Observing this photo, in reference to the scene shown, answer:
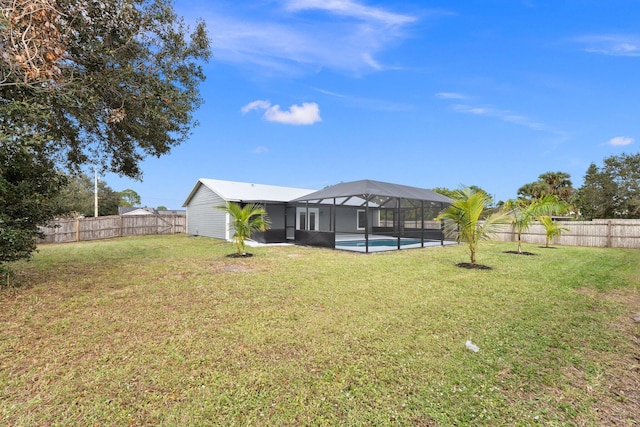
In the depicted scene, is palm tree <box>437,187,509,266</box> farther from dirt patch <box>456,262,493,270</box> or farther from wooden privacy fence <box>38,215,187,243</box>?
wooden privacy fence <box>38,215,187,243</box>

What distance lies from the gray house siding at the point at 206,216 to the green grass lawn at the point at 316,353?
382 inches

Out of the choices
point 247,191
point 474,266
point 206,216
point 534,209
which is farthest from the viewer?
point 206,216

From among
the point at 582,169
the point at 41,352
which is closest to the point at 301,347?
the point at 41,352

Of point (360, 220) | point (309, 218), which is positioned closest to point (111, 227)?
point (309, 218)

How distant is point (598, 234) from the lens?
14703 millimetres

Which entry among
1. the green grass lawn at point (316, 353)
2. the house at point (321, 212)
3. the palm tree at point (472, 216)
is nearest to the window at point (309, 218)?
the house at point (321, 212)

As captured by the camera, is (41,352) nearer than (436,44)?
Yes

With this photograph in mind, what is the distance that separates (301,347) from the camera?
3258mm

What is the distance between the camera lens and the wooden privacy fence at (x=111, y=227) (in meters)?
15.9

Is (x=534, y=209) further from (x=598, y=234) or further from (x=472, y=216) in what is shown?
(x=598, y=234)

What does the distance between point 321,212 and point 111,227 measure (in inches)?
512

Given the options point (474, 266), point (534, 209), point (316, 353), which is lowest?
point (316, 353)

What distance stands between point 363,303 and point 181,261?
20.9 ft

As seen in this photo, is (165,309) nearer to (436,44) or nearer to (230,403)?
(230,403)
